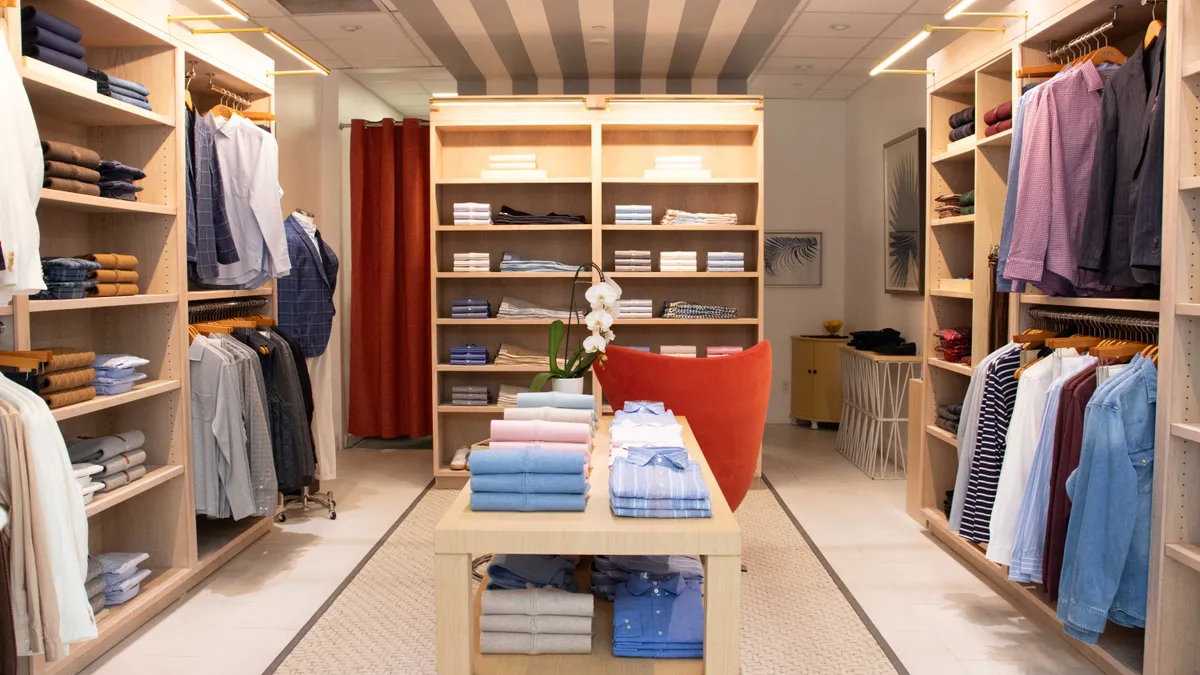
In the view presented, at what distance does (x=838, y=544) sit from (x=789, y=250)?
3922mm

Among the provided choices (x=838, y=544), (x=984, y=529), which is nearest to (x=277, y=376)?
(x=838, y=544)

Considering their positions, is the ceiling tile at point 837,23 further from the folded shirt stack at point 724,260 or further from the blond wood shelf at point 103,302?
the blond wood shelf at point 103,302

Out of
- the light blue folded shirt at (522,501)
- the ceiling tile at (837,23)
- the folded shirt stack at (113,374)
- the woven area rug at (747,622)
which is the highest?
the ceiling tile at (837,23)

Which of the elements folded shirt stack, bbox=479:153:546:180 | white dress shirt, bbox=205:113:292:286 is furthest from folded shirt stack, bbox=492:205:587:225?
white dress shirt, bbox=205:113:292:286

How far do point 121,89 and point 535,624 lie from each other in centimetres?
249

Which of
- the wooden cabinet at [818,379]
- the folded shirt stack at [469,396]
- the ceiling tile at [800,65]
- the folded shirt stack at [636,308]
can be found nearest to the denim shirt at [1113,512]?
the folded shirt stack at [636,308]

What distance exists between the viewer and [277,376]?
4.19 metres

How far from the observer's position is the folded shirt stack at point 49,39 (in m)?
2.81

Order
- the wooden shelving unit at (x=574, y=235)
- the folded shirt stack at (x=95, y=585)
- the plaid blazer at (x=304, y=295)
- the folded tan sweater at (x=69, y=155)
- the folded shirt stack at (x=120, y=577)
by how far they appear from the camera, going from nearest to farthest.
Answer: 1. the folded tan sweater at (x=69, y=155)
2. the folded shirt stack at (x=95, y=585)
3. the folded shirt stack at (x=120, y=577)
4. the plaid blazer at (x=304, y=295)
5. the wooden shelving unit at (x=574, y=235)

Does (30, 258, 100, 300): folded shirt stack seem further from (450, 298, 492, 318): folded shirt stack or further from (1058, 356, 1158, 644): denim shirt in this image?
(1058, 356, 1158, 644): denim shirt

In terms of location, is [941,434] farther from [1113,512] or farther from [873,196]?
[873,196]

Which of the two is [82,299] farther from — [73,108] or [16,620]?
[16,620]

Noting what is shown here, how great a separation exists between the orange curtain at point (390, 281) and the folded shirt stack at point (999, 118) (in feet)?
13.1

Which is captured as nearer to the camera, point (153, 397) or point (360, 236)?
point (153, 397)
